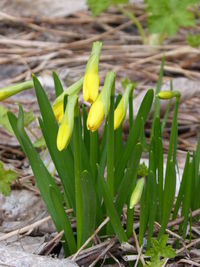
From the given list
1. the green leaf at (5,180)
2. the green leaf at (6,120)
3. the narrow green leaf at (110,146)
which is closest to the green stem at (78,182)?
the narrow green leaf at (110,146)

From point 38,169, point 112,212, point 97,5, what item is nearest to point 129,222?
point 112,212

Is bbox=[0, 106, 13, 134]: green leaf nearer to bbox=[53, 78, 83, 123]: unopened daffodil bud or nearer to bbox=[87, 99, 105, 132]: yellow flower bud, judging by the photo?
bbox=[53, 78, 83, 123]: unopened daffodil bud

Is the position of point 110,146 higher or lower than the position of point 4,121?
higher

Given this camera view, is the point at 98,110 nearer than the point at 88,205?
Yes

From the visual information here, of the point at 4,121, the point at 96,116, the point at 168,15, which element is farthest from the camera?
the point at 168,15

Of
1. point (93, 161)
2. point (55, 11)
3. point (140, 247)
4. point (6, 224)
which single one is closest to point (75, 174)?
point (93, 161)

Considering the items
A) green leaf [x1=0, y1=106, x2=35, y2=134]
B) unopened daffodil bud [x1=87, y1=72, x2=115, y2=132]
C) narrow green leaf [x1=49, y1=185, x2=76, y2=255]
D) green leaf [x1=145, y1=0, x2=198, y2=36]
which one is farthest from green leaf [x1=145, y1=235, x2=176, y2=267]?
green leaf [x1=145, y1=0, x2=198, y2=36]

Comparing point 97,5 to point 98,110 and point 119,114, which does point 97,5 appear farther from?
point 98,110

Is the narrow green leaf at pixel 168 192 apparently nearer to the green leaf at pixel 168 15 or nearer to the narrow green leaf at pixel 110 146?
the narrow green leaf at pixel 110 146
